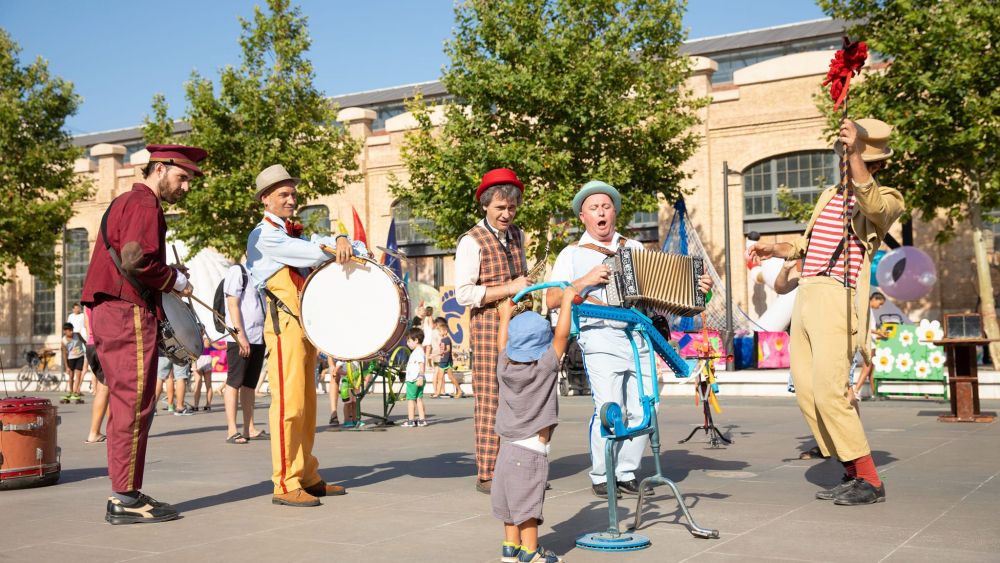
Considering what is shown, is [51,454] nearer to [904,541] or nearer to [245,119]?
[904,541]

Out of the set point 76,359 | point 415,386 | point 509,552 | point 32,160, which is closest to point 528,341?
point 509,552

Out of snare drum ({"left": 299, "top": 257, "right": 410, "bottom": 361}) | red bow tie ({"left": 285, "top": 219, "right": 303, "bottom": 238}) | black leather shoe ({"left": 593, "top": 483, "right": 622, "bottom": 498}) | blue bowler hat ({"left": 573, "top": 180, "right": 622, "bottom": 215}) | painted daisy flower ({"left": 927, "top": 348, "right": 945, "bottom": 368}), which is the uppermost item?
blue bowler hat ({"left": 573, "top": 180, "right": 622, "bottom": 215})

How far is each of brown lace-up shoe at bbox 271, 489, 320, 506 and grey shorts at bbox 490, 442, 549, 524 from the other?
2238mm

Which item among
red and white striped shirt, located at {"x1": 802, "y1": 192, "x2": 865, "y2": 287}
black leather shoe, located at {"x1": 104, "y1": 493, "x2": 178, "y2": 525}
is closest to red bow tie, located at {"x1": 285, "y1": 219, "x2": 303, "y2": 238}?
black leather shoe, located at {"x1": 104, "y1": 493, "x2": 178, "y2": 525}

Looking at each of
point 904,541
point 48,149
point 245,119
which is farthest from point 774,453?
point 48,149

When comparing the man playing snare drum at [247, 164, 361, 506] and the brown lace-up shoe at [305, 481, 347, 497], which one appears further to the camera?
the brown lace-up shoe at [305, 481, 347, 497]

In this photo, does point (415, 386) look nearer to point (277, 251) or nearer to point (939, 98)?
point (277, 251)

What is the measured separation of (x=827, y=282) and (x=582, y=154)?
20.6 metres

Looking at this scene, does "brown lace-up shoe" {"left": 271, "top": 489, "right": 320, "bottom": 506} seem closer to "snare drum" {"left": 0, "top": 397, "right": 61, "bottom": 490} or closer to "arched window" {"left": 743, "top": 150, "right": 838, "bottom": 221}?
"snare drum" {"left": 0, "top": 397, "right": 61, "bottom": 490}

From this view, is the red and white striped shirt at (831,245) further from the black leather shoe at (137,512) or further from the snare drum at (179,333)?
the black leather shoe at (137,512)

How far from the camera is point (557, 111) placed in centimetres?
2605

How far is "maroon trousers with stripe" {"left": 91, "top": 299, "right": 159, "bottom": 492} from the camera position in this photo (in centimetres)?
607

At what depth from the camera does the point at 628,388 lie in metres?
6.63

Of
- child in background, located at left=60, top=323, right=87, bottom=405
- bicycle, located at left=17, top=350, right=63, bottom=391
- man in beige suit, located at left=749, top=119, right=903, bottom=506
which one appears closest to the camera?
man in beige suit, located at left=749, top=119, right=903, bottom=506
